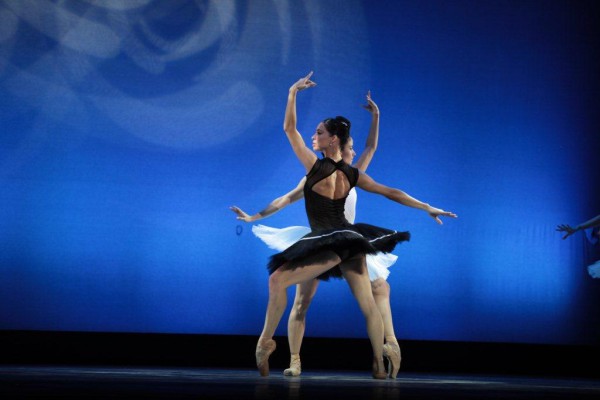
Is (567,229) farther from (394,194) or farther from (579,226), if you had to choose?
(394,194)

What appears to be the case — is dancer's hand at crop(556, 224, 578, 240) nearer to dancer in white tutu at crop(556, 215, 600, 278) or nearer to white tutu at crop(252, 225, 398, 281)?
dancer in white tutu at crop(556, 215, 600, 278)

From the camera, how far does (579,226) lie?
7102 mm

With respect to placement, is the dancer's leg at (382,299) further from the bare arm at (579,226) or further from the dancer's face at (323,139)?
the bare arm at (579,226)

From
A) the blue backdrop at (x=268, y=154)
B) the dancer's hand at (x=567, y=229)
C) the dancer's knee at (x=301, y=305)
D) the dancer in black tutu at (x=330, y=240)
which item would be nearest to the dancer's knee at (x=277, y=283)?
the dancer in black tutu at (x=330, y=240)

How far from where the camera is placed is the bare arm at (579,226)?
279 inches

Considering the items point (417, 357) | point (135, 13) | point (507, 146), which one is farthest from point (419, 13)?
point (417, 357)

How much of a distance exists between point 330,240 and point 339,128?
69 centimetres

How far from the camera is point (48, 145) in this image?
6.07 meters

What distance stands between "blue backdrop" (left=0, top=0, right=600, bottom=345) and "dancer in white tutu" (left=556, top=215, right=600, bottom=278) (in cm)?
10

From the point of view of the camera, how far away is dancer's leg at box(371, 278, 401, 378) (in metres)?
4.72

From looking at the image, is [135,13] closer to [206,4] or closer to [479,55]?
[206,4]

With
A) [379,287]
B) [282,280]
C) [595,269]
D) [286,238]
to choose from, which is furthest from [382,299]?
[595,269]

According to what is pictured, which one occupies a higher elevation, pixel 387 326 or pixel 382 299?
pixel 382 299

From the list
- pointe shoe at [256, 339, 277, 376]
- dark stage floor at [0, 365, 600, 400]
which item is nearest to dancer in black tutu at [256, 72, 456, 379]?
pointe shoe at [256, 339, 277, 376]
